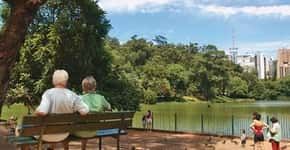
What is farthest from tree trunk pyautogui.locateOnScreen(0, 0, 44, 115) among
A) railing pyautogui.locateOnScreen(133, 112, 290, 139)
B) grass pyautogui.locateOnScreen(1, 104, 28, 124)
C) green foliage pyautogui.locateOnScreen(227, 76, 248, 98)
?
green foliage pyautogui.locateOnScreen(227, 76, 248, 98)

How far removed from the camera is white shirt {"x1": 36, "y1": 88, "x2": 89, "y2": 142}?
680 cm

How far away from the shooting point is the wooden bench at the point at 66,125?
6.59 meters

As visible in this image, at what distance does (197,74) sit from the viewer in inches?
3932

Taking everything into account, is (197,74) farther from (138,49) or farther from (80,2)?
(80,2)

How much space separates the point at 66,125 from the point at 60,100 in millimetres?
403

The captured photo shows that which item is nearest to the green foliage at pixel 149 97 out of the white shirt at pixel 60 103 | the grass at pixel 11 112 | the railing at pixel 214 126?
the grass at pixel 11 112

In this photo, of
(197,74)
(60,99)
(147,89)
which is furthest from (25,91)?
(197,74)

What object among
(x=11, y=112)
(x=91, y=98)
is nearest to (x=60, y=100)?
(x=91, y=98)

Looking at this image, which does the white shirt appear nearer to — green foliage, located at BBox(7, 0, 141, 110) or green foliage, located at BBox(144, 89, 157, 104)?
green foliage, located at BBox(7, 0, 141, 110)

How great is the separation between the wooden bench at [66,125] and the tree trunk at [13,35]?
6.05 feet

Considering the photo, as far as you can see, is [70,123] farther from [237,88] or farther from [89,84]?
[237,88]

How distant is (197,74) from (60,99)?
3694 inches

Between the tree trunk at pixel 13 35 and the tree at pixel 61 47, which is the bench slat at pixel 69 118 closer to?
the tree trunk at pixel 13 35

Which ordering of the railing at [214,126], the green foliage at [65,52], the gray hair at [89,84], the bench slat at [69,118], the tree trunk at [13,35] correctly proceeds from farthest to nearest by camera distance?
the railing at [214,126] → the green foliage at [65,52] → the tree trunk at [13,35] → the gray hair at [89,84] → the bench slat at [69,118]
